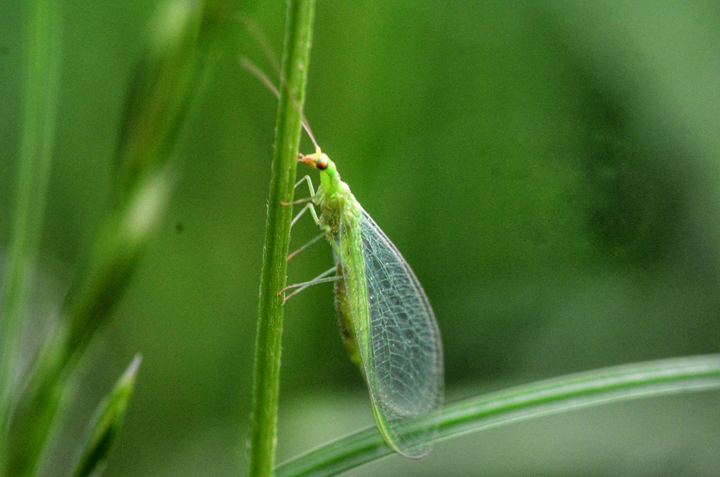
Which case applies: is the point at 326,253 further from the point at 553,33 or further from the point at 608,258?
the point at 553,33

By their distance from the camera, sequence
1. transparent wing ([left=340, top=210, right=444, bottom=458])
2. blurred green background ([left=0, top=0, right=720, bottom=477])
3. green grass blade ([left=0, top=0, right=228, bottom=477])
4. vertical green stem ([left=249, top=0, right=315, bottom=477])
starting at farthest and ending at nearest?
1. blurred green background ([left=0, top=0, right=720, bottom=477])
2. transparent wing ([left=340, top=210, right=444, bottom=458])
3. green grass blade ([left=0, top=0, right=228, bottom=477])
4. vertical green stem ([left=249, top=0, right=315, bottom=477])

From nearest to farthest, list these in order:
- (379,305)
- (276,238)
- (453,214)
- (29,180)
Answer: (276,238), (29,180), (379,305), (453,214)

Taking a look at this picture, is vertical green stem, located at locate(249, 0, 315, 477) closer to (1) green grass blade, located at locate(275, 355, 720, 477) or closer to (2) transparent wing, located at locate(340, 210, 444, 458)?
(1) green grass blade, located at locate(275, 355, 720, 477)

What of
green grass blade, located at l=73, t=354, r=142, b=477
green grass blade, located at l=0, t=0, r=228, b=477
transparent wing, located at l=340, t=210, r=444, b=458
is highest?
green grass blade, located at l=0, t=0, r=228, b=477

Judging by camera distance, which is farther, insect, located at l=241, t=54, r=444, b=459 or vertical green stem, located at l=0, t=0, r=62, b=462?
insect, located at l=241, t=54, r=444, b=459

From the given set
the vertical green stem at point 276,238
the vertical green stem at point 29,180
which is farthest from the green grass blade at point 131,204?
the vertical green stem at point 276,238

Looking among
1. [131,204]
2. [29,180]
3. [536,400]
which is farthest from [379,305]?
[29,180]

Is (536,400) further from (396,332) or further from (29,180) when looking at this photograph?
(29,180)

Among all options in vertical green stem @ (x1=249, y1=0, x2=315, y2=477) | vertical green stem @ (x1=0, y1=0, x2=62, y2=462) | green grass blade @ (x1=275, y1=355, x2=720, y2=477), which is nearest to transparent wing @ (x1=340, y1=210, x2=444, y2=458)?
green grass blade @ (x1=275, y1=355, x2=720, y2=477)
